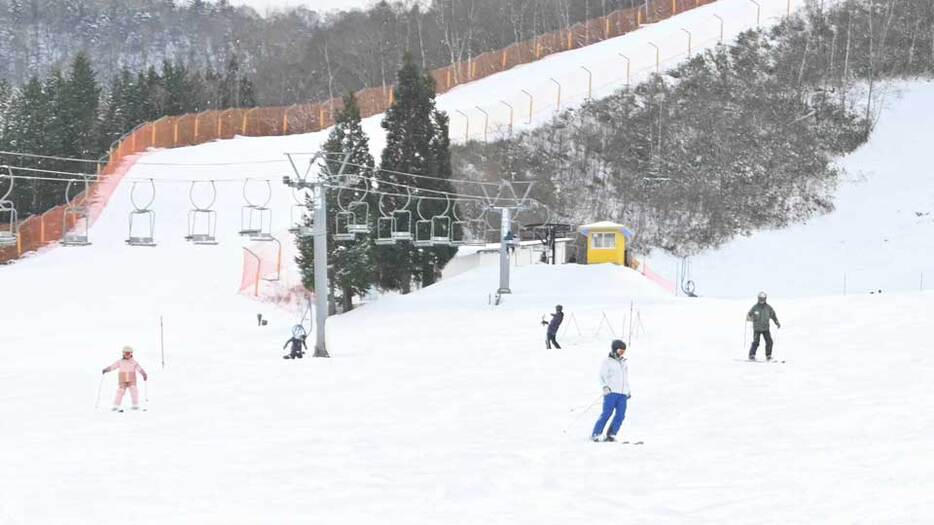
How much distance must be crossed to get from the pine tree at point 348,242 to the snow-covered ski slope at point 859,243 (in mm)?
16123

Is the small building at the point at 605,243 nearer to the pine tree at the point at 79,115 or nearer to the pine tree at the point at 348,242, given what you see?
the pine tree at the point at 348,242

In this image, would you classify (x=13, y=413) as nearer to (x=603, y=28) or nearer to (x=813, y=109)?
(x=813, y=109)

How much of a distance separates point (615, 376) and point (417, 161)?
108 ft

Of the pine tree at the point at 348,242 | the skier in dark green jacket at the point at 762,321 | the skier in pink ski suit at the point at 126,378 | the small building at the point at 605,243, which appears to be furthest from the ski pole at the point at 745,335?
the small building at the point at 605,243

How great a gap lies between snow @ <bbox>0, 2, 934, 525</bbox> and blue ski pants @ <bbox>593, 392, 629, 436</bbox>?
33 centimetres

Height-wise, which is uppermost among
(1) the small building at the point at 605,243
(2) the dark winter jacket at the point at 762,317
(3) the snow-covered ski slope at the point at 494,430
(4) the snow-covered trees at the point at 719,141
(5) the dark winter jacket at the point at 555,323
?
(4) the snow-covered trees at the point at 719,141

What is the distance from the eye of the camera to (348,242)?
44.8 meters

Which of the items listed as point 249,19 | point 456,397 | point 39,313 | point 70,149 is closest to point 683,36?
point 70,149

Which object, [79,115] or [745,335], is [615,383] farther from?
[79,115]

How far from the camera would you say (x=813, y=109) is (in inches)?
2598

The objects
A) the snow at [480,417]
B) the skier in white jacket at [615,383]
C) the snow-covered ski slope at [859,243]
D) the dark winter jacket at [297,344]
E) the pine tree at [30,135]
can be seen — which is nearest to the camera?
the snow at [480,417]

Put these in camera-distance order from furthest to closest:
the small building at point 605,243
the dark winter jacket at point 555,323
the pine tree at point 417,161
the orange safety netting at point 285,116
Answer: the orange safety netting at point 285,116, the small building at point 605,243, the pine tree at point 417,161, the dark winter jacket at point 555,323

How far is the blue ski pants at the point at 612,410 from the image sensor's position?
1555 cm

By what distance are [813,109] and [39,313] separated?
42.2 metres
